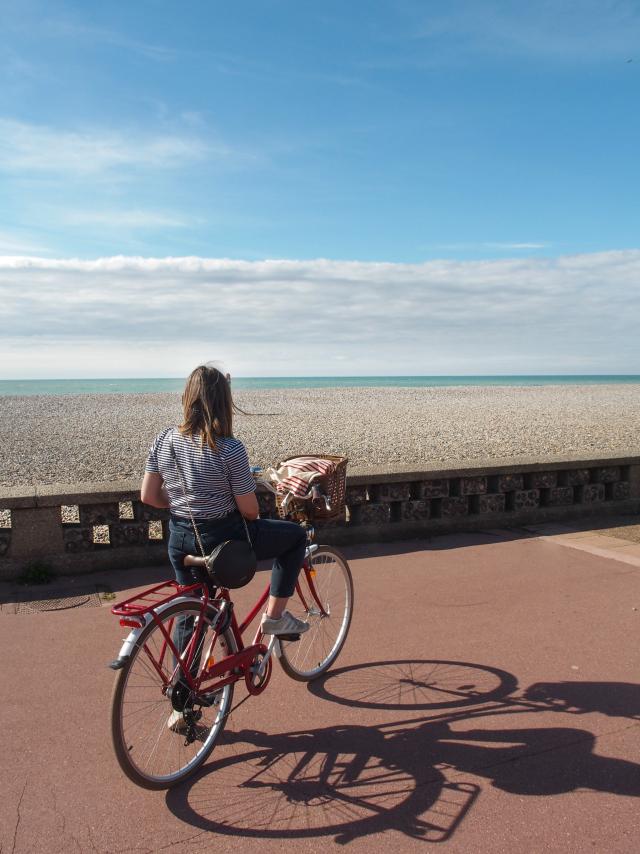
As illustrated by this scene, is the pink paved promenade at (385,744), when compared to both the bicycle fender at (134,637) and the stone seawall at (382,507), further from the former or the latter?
the stone seawall at (382,507)

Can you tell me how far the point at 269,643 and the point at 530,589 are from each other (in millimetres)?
2886

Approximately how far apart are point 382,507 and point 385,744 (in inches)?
153

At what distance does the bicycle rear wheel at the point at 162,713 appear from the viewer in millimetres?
3195

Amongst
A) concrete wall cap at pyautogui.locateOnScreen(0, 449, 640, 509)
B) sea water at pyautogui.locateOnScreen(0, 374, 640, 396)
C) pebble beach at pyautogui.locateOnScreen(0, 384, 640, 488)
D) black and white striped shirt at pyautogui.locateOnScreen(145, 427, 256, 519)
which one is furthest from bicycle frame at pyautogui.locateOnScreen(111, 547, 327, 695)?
sea water at pyautogui.locateOnScreen(0, 374, 640, 396)

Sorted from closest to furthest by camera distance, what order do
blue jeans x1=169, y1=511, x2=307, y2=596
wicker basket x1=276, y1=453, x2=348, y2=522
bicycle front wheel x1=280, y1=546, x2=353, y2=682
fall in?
blue jeans x1=169, y1=511, x2=307, y2=596 → wicker basket x1=276, y1=453, x2=348, y2=522 → bicycle front wheel x1=280, y1=546, x2=353, y2=682

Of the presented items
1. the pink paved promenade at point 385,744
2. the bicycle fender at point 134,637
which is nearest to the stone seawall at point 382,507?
the pink paved promenade at point 385,744

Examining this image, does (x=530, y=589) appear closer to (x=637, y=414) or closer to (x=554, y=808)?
(x=554, y=808)

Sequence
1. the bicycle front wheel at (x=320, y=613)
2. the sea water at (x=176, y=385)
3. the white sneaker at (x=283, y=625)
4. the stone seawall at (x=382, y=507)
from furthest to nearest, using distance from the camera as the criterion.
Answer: the sea water at (x=176, y=385) → the stone seawall at (x=382, y=507) → the bicycle front wheel at (x=320, y=613) → the white sneaker at (x=283, y=625)

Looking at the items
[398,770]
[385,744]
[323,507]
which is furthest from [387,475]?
[398,770]

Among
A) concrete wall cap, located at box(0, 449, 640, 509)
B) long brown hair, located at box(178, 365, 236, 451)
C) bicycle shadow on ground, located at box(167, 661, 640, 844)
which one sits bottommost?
bicycle shadow on ground, located at box(167, 661, 640, 844)

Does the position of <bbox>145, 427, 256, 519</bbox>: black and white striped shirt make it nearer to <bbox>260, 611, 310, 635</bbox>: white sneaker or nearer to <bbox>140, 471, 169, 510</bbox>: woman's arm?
<bbox>140, 471, 169, 510</bbox>: woman's arm

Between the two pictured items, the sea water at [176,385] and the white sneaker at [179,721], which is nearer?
the white sneaker at [179,721]

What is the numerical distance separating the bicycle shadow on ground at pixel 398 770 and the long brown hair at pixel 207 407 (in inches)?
59.0

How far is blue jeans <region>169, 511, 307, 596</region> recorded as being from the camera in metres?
3.63
